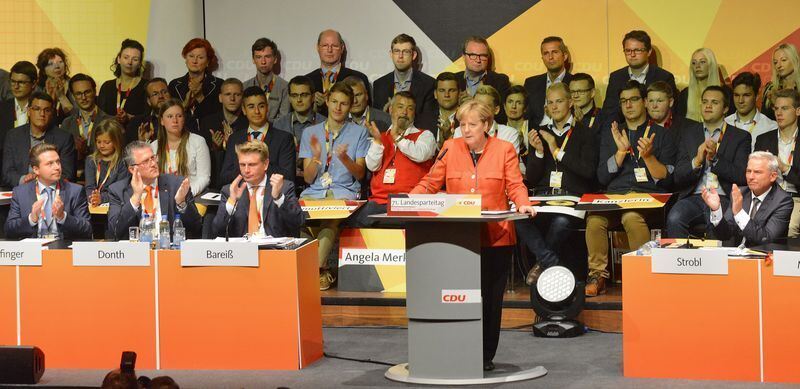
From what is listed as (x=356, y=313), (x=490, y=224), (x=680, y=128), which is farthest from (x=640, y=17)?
(x=490, y=224)

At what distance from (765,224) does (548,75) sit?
3034mm

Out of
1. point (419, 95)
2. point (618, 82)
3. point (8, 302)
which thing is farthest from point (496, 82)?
point (8, 302)

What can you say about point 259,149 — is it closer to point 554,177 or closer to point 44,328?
point 44,328

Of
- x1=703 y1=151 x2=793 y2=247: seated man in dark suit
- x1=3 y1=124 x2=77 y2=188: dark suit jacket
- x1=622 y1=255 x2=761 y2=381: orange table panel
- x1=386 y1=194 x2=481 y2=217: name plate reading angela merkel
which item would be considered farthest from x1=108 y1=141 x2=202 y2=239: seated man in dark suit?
x1=703 y1=151 x2=793 y2=247: seated man in dark suit

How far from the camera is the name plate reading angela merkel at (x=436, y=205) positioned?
5477 mm

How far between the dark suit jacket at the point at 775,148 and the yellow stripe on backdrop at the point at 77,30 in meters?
5.25

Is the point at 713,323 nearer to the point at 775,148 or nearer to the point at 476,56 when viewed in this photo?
the point at 775,148

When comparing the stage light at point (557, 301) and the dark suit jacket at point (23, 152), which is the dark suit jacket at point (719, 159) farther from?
the dark suit jacket at point (23, 152)

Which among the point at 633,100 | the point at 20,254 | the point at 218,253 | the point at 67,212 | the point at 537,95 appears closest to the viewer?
the point at 218,253

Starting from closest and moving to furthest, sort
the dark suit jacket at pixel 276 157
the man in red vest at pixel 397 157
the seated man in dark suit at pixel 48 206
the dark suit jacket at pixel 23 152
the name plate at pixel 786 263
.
Answer: 1. the name plate at pixel 786 263
2. the seated man in dark suit at pixel 48 206
3. the man in red vest at pixel 397 157
4. the dark suit jacket at pixel 276 157
5. the dark suit jacket at pixel 23 152

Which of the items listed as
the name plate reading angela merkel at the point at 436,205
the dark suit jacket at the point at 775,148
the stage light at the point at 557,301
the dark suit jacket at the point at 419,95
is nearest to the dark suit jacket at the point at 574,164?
the dark suit jacket at the point at 419,95

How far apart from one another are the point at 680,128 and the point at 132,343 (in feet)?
14.1

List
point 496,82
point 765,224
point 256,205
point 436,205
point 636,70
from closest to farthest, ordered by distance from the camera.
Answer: point 436,205 → point 765,224 → point 256,205 → point 636,70 → point 496,82

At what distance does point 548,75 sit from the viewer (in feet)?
30.3
